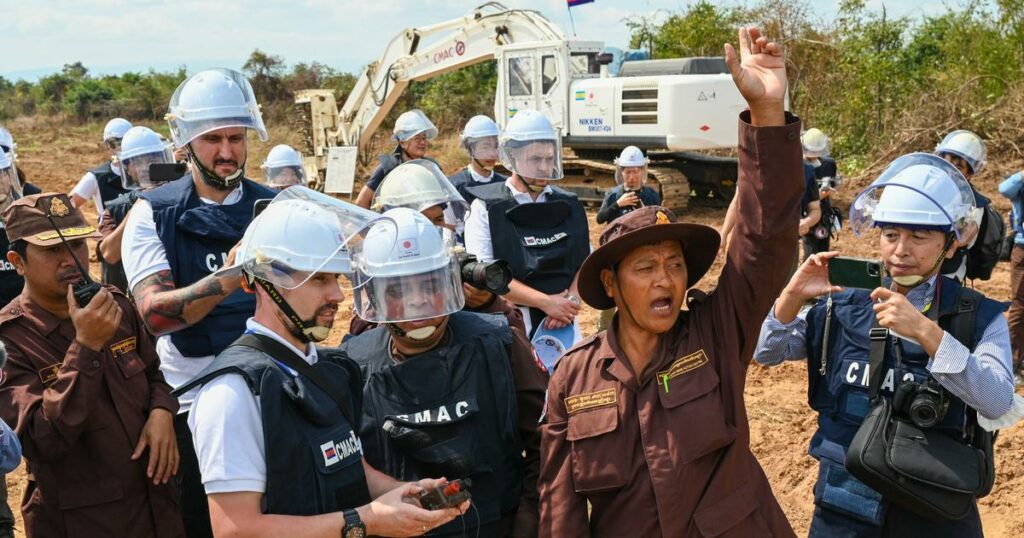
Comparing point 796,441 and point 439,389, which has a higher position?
point 439,389

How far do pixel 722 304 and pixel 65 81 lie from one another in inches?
1715

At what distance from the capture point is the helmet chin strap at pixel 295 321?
252 cm

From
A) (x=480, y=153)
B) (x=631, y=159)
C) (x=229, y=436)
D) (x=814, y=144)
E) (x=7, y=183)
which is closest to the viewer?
(x=229, y=436)

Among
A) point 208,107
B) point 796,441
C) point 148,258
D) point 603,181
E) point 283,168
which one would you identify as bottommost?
point 796,441

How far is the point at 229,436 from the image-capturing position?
2264 mm

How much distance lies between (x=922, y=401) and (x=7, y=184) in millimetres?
5043

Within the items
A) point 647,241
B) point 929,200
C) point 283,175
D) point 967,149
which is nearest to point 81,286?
point 647,241

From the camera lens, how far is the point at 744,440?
8.90 ft

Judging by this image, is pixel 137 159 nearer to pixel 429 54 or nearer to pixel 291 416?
pixel 291 416

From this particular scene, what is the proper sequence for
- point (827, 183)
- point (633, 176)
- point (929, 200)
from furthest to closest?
point (827, 183)
point (633, 176)
point (929, 200)

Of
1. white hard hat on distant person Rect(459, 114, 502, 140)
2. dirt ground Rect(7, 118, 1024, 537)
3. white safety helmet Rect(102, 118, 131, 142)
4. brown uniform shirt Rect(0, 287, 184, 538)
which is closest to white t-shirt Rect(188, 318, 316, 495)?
brown uniform shirt Rect(0, 287, 184, 538)

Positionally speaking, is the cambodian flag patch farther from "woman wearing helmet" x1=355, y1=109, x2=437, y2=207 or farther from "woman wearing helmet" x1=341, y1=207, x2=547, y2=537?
"woman wearing helmet" x1=355, y1=109, x2=437, y2=207

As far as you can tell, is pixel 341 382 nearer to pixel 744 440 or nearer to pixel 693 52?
pixel 744 440

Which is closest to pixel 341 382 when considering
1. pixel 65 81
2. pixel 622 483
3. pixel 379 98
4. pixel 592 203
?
pixel 622 483
